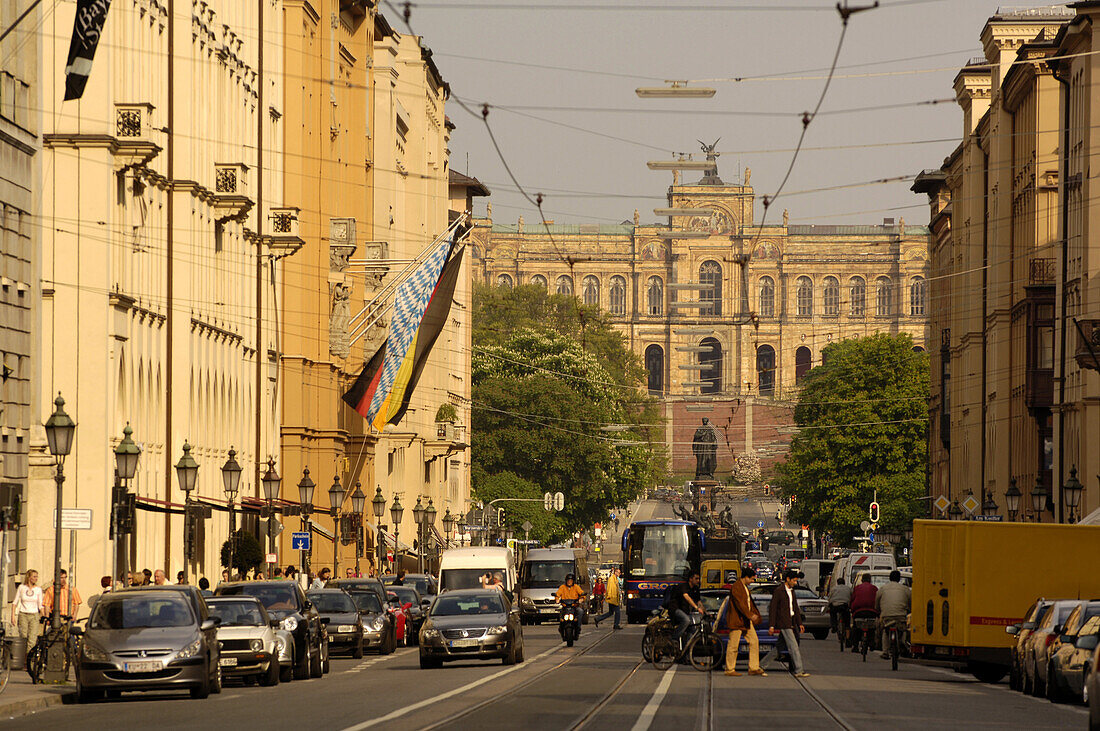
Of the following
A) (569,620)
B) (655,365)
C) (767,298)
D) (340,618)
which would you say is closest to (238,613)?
(340,618)

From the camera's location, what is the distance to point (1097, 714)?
17.1 m

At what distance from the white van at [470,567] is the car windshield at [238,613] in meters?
22.6

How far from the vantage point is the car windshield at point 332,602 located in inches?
1442

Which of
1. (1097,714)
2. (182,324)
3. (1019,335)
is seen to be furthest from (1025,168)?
(1097,714)

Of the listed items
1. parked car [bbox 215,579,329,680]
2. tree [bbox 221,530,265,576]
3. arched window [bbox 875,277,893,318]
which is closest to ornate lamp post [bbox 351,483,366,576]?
tree [bbox 221,530,265,576]

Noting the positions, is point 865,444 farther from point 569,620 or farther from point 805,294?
point 805,294

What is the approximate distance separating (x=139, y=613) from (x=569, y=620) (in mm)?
17767

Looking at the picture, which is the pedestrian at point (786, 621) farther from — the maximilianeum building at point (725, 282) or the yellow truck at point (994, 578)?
the maximilianeum building at point (725, 282)

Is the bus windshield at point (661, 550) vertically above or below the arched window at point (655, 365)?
below

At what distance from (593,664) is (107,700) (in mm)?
10290

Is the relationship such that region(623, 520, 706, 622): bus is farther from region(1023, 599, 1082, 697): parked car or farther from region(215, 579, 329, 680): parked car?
region(1023, 599, 1082, 697): parked car

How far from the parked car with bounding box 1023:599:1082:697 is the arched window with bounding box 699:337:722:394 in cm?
16331

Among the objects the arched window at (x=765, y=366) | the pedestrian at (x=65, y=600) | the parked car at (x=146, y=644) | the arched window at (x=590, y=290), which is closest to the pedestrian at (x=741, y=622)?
the parked car at (x=146, y=644)

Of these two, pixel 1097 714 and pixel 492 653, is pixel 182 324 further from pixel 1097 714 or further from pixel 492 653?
pixel 1097 714
